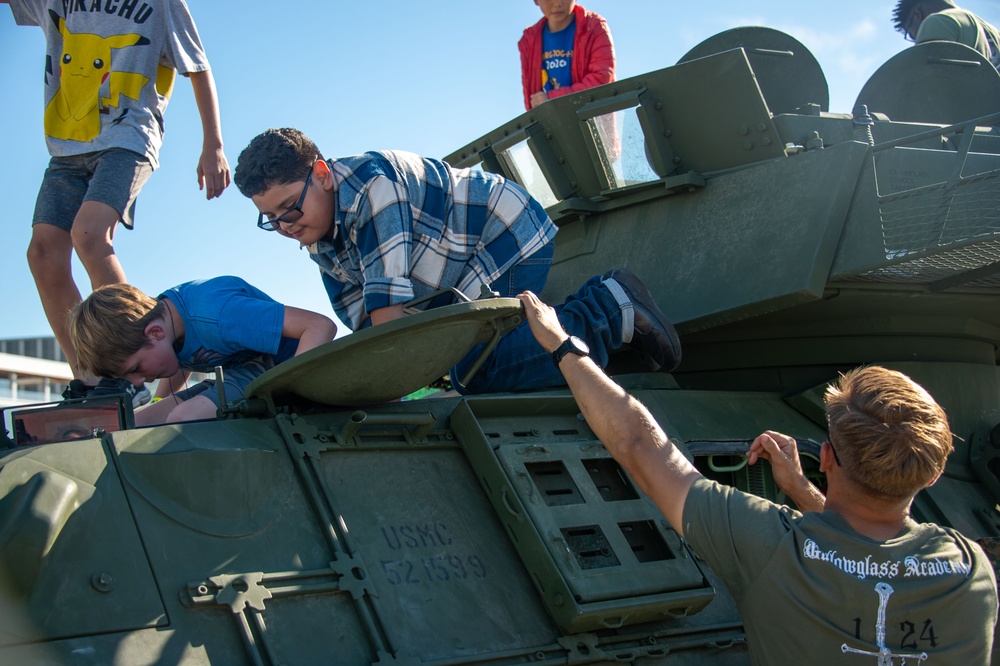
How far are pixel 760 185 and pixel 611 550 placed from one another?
2.09 metres

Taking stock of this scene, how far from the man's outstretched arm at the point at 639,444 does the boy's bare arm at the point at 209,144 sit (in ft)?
6.77

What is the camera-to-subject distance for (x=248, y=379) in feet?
12.7

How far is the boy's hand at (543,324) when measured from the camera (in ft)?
10.1

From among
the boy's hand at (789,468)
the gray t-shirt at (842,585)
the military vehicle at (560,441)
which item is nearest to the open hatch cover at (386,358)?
the military vehicle at (560,441)

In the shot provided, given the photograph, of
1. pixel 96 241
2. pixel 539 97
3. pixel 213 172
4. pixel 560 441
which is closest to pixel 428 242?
pixel 560 441

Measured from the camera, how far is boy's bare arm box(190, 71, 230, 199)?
4391 millimetres

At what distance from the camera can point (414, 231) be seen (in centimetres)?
392

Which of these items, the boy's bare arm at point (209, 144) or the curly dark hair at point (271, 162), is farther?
the boy's bare arm at point (209, 144)

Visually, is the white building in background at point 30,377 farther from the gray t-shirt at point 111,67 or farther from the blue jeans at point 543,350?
the blue jeans at point 543,350

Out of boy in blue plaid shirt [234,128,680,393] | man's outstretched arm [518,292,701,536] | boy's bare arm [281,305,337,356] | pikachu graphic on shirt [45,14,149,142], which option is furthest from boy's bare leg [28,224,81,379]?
man's outstretched arm [518,292,701,536]

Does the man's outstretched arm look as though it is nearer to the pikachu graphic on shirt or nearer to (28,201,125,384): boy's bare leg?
(28,201,125,384): boy's bare leg

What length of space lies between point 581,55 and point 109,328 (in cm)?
376

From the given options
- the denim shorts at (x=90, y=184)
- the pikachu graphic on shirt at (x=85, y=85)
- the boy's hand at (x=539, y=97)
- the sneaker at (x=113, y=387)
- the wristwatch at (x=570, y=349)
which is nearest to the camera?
the wristwatch at (x=570, y=349)

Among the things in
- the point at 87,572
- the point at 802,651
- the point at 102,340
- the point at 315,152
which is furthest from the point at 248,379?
the point at 802,651
